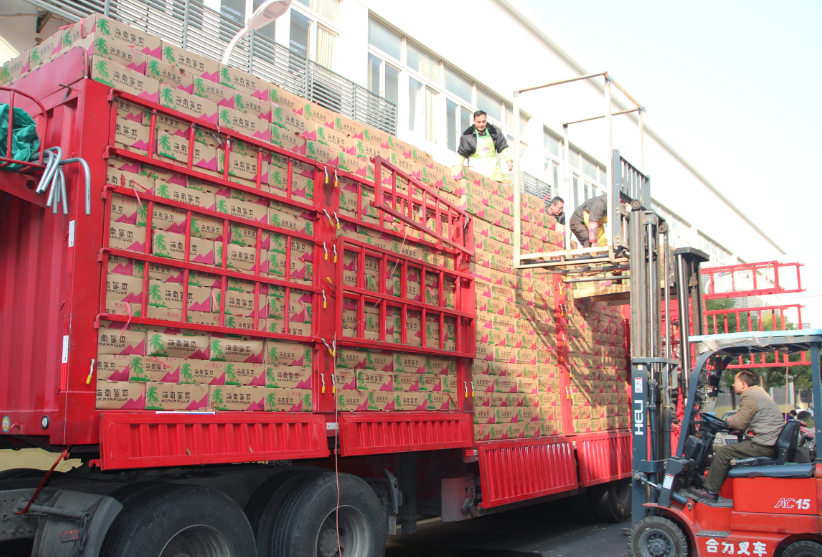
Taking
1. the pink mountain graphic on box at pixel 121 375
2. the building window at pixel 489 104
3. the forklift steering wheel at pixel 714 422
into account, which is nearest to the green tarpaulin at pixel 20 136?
the pink mountain graphic on box at pixel 121 375

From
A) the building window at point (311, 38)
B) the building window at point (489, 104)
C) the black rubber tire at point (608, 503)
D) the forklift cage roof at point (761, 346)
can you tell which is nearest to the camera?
the forklift cage roof at point (761, 346)

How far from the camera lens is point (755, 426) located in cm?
621

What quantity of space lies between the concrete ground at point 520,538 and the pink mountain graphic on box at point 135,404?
4.85 meters

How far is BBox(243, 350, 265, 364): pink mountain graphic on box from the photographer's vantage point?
185 inches

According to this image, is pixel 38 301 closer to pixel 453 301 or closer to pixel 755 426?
pixel 453 301

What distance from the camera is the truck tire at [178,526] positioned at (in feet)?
12.6

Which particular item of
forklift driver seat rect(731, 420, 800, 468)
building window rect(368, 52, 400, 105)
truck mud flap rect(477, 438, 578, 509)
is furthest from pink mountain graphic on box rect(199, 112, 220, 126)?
building window rect(368, 52, 400, 105)

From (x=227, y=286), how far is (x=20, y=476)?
6.54 ft

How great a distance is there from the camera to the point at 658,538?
20.3 feet

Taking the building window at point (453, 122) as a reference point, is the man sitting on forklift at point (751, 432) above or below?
below

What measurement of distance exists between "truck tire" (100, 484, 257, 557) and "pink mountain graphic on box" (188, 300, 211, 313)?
108cm

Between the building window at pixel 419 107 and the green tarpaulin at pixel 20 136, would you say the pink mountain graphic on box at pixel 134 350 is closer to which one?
the green tarpaulin at pixel 20 136

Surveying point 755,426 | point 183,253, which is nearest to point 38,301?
point 183,253

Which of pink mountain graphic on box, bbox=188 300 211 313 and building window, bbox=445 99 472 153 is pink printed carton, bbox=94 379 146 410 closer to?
pink mountain graphic on box, bbox=188 300 211 313
